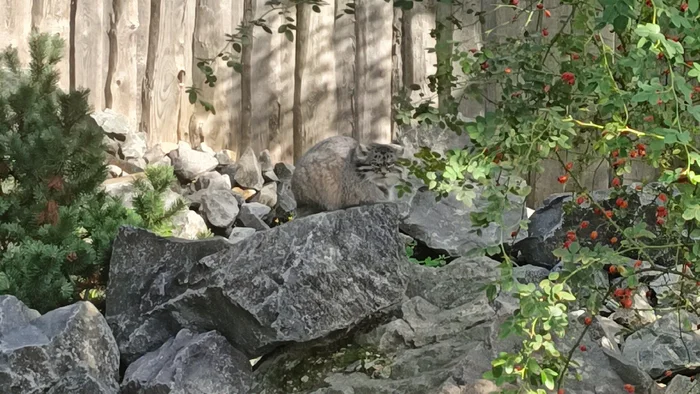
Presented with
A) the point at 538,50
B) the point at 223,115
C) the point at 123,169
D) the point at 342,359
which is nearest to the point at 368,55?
the point at 223,115

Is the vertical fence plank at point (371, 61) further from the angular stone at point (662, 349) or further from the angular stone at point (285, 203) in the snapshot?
the angular stone at point (662, 349)

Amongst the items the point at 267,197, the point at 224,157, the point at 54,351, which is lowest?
the point at 54,351

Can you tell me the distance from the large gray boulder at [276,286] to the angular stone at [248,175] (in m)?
3.03

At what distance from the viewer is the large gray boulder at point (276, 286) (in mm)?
4535

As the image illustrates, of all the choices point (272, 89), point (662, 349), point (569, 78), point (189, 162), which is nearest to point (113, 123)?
point (189, 162)

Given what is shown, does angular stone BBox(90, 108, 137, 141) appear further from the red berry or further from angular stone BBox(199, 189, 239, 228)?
the red berry

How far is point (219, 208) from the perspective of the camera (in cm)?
744

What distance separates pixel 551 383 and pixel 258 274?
79.0 inches

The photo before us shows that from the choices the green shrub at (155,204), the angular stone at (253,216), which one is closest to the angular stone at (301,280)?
the green shrub at (155,204)

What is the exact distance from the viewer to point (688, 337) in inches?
213

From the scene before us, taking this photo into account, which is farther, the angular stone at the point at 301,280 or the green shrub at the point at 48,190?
the green shrub at the point at 48,190

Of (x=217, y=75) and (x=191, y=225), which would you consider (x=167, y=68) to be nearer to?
(x=217, y=75)

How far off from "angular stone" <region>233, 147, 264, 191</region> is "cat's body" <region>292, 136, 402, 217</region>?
9.60ft

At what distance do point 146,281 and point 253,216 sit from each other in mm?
2627
